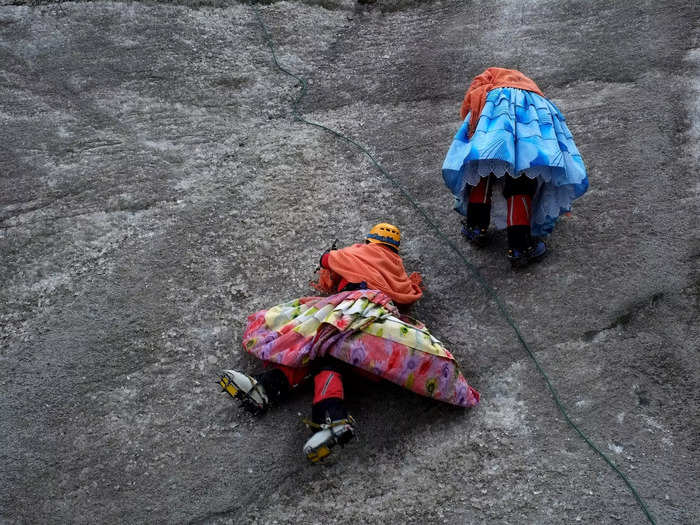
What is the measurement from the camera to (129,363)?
11.7 feet

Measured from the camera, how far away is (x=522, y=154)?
3.46 meters

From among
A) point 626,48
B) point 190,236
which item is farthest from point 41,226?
point 626,48

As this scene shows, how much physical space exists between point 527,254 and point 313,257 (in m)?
1.40

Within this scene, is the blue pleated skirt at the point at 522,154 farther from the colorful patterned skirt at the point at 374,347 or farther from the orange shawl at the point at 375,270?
the colorful patterned skirt at the point at 374,347

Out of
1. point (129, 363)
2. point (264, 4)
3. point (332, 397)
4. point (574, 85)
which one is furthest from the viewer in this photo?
point (264, 4)

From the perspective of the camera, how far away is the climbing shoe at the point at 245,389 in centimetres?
312

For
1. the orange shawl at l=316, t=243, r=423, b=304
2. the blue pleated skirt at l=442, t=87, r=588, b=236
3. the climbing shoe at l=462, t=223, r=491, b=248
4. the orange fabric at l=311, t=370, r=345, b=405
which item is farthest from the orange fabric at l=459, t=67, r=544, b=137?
the orange fabric at l=311, t=370, r=345, b=405

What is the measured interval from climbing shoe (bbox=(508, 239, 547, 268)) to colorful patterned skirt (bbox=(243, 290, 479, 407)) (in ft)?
3.21

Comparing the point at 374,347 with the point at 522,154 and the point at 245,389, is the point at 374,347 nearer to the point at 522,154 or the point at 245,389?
the point at 245,389

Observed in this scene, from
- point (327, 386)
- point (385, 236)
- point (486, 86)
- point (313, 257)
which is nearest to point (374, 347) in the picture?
point (327, 386)

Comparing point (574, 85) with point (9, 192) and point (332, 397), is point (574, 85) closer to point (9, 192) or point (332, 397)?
point (332, 397)

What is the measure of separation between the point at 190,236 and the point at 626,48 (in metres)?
4.13

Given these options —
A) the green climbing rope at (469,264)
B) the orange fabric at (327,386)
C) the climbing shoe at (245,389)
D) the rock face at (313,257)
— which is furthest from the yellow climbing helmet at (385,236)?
the climbing shoe at (245,389)

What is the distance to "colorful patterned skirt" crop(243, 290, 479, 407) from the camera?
10.0 feet
